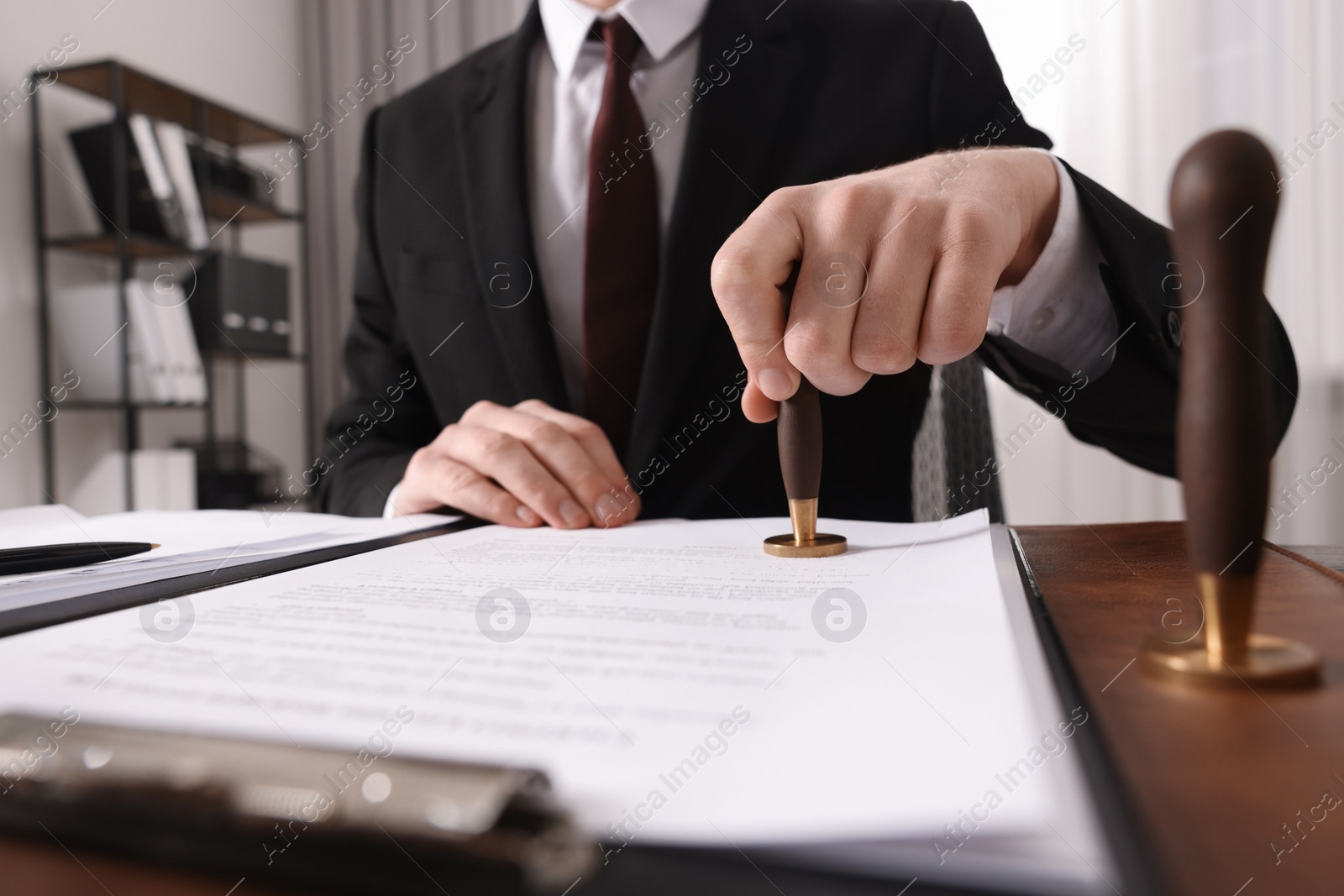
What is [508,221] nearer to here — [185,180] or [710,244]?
[710,244]

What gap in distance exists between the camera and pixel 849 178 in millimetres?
509

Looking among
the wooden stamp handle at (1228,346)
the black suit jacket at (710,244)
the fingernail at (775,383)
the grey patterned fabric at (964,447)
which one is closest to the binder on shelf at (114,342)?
the black suit jacket at (710,244)

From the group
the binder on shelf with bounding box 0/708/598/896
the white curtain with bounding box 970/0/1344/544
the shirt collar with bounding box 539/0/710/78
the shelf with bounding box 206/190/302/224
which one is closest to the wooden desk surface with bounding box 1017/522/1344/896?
the binder on shelf with bounding box 0/708/598/896

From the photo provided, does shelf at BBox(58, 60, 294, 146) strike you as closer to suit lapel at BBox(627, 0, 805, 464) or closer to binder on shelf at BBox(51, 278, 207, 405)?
binder on shelf at BBox(51, 278, 207, 405)

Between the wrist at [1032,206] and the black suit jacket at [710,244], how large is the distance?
165 mm

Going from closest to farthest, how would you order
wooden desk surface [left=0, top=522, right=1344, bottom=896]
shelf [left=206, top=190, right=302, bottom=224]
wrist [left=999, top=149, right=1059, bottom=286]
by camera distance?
wooden desk surface [left=0, top=522, right=1344, bottom=896] < wrist [left=999, top=149, right=1059, bottom=286] < shelf [left=206, top=190, right=302, bottom=224]

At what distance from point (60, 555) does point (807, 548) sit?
0.41 metres

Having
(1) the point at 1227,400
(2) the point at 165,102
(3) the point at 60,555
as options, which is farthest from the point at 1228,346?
(2) the point at 165,102

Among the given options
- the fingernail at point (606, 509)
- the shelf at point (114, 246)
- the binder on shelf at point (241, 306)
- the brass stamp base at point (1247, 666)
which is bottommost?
the binder on shelf at point (241, 306)

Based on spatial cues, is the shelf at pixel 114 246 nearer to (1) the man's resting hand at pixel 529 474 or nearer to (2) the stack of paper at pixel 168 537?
(2) the stack of paper at pixel 168 537

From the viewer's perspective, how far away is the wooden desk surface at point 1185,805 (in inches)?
5.9

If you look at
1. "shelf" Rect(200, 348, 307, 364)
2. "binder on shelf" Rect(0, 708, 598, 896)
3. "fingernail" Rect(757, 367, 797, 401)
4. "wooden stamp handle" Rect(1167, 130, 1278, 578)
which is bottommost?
"shelf" Rect(200, 348, 307, 364)

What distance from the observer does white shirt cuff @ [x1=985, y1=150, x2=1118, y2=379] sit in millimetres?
629

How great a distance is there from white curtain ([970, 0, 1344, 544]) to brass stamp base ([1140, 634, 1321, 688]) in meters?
1.86
